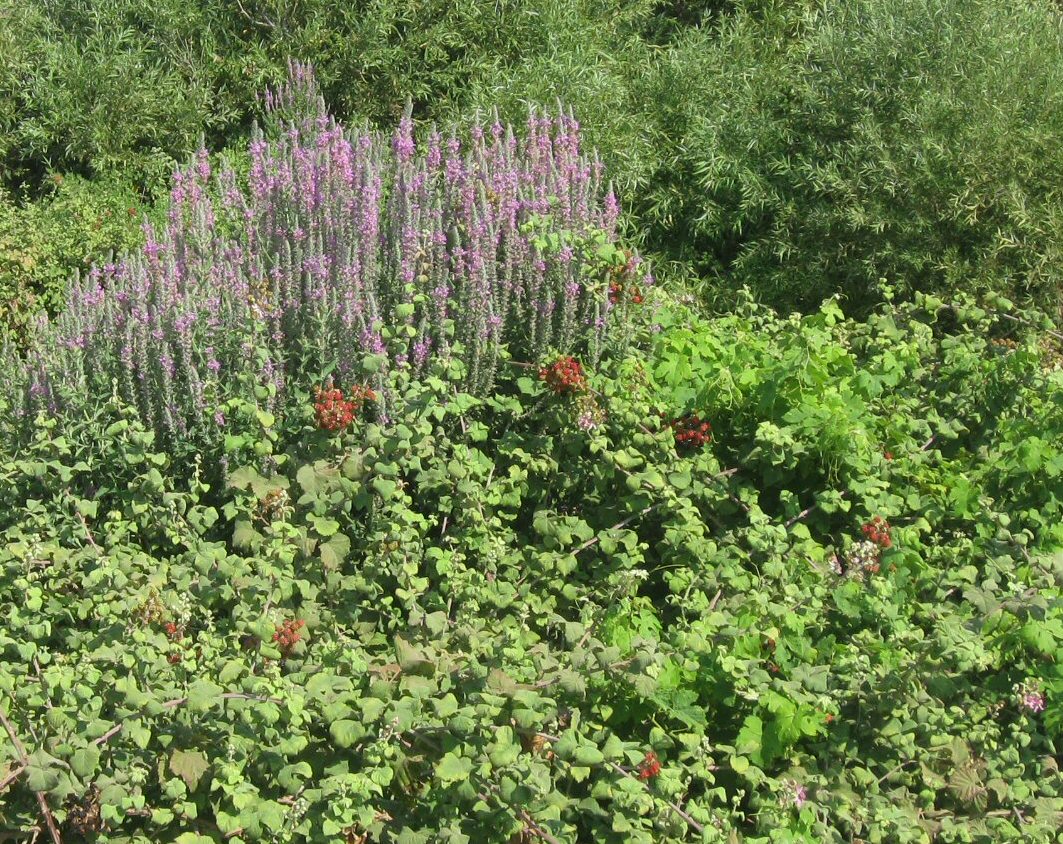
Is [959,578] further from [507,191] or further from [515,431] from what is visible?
[507,191]

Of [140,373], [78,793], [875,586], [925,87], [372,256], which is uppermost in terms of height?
[925,87]

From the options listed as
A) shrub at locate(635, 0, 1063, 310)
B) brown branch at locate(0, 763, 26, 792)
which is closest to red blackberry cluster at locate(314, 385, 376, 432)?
brown branch at locate(0, 763, 26, 792)

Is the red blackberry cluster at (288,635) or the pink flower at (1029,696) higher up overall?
the red blackberry cluster at (288,635)

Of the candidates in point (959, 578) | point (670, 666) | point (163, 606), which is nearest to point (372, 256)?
point (163, 606)

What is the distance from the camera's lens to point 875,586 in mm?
3469

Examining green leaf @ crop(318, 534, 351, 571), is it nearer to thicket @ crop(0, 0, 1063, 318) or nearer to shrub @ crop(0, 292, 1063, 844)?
shrub @ crop(0, 292, 1063, 844)

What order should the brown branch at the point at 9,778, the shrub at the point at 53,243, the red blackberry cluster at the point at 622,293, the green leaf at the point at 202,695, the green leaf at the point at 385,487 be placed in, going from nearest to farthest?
the brown branch at the point at 9,778 → the green leaf at the point at 202,695 → the green leaf at the point at 385,487 → the red blackberry cluster at the point at 622,293 → the shrub at the point at 53,243

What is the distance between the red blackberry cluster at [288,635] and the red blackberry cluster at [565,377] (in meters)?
1.14

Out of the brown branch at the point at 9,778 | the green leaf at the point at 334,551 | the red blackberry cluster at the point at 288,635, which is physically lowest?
the brown branch at the point at 9,778

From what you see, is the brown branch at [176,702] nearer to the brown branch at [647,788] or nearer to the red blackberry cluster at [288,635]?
the red blackberry cluster at [288,635]

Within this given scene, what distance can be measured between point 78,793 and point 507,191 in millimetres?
2542

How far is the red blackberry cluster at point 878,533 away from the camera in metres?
3.76

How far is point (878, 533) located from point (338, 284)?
1.93 meters

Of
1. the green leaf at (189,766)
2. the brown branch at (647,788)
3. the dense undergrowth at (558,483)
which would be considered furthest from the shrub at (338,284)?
the brown branch at (647,788)
